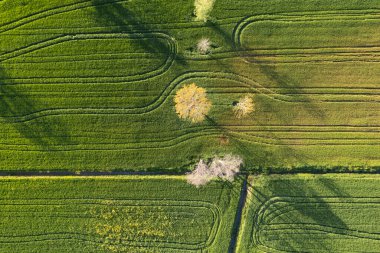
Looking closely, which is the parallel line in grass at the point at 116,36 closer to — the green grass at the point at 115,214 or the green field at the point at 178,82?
the green field at the point at 178,82

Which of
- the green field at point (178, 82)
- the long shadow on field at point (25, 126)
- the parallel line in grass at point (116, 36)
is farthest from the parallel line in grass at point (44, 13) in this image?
the long shadow on field at point (25, 126)

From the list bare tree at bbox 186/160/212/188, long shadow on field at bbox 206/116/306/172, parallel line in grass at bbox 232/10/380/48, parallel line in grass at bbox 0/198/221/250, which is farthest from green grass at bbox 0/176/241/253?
parallel line in grass at bbox 232/10/380/48

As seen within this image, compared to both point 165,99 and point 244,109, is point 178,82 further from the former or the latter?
point 244,109

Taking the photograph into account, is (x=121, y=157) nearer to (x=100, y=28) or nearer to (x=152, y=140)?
(x=152, y=140)

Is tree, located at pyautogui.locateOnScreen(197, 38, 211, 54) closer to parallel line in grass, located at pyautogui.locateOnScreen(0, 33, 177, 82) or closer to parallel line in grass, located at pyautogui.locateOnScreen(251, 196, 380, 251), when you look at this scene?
parallel line in grass, located at pyautogui.locateOnScreen(0, 33, 177, 82)

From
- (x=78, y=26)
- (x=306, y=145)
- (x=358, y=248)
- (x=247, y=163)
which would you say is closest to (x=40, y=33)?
(x=78, y=26)
